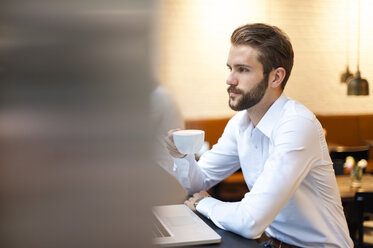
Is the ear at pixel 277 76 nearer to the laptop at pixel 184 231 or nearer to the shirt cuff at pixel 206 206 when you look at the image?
the shirt cuff at pixel 206 206

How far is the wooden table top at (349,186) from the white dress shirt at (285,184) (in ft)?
3.75

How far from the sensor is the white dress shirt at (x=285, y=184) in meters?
1.42

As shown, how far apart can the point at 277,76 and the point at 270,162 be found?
52cm

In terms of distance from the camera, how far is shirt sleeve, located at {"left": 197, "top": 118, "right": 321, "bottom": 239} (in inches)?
53.6

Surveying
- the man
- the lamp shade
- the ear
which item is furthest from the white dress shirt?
the lamp shade

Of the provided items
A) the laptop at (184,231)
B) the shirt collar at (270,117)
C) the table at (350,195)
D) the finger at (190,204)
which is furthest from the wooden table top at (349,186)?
the laptop at (184,231)

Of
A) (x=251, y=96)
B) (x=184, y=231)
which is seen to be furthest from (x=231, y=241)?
(x=251, y=96)

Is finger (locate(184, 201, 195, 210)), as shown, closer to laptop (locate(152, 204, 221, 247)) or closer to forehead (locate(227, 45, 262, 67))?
laptop (locate(152, 204, 221, 247))

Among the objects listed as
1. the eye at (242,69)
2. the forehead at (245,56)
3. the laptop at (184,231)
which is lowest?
the laptop at (184,231)

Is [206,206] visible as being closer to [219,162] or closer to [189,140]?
[189,140]

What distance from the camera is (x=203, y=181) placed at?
6.60 ft

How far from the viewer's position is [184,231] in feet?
4.10

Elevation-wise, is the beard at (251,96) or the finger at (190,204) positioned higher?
the beard at (251,96)

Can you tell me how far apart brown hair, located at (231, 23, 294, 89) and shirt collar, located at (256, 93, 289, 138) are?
180 millimetres
